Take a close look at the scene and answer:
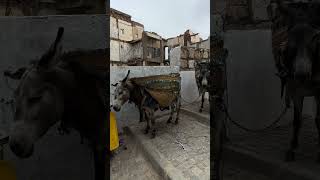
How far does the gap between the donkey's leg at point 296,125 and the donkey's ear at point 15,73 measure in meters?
2.17

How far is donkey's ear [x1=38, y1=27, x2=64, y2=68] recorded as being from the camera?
1916 millimetres

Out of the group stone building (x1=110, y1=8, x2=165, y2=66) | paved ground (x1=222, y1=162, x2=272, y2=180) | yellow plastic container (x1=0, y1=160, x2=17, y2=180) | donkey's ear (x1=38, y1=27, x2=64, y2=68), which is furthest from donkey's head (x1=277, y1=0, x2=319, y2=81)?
stone building (x1=110, y1=8, x2=165, y2=66)

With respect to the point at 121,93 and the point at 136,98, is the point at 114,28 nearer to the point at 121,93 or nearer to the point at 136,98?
the point at 136,98

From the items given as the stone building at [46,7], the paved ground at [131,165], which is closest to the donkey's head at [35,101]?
the stone building at [46,7]

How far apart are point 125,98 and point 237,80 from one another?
2971 millimetres

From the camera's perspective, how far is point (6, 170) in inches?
82.4

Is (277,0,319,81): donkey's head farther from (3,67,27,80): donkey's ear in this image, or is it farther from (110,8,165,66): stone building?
(110,8,165,66): stone building

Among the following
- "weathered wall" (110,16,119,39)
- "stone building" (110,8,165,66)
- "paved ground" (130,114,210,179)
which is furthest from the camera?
"weathered wall" (110,16,119,39)

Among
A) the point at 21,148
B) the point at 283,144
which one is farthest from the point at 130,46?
the point at 283,144

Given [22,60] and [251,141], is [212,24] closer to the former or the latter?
[251,141]

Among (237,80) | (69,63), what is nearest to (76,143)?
(69,63)

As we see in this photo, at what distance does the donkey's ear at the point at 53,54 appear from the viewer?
75.4 inches

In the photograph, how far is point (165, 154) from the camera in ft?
13.0

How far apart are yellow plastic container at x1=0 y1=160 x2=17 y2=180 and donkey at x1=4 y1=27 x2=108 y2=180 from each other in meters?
0.15
